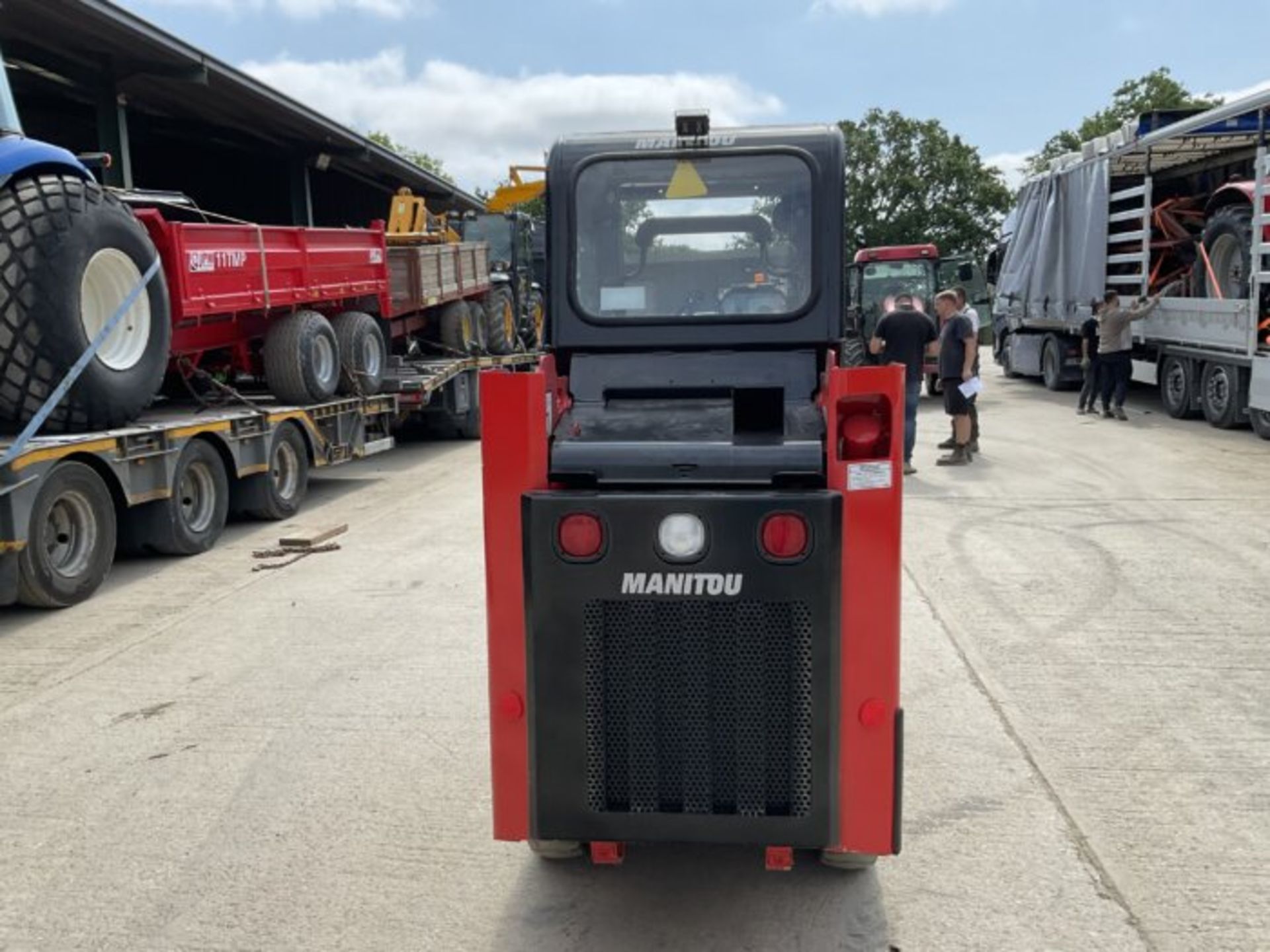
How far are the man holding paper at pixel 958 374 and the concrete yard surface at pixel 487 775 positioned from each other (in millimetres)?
3677

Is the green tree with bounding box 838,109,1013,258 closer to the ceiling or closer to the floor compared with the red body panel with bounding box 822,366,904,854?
closer to the ceiling

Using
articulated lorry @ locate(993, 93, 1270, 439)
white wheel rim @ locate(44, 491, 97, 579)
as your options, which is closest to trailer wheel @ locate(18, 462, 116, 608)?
white wheel rim @ locate(44, 491, 97, 579)

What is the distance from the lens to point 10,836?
159 inches

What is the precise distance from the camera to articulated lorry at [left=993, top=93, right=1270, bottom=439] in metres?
13.3

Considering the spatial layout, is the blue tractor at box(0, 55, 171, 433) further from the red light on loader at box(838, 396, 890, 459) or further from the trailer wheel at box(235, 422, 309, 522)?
the red light on loader at box(838, 396, 890, 459)

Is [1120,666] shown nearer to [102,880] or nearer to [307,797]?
[307,797]

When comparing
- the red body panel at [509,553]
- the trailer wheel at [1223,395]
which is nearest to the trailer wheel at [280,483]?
the red body panel at [509,553]

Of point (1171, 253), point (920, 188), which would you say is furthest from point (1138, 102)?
point (1171, 253)

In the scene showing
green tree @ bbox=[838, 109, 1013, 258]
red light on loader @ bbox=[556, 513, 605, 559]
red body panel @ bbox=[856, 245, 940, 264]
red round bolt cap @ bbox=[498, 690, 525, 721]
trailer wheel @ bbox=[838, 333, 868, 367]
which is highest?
green tree @ bbox=[838, 109, 1013, 258]

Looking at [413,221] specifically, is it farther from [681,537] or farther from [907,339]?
[681,537]

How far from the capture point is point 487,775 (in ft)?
14.6

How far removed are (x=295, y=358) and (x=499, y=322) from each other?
7.30 m

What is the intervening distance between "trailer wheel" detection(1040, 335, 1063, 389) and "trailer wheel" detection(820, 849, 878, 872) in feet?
60.8

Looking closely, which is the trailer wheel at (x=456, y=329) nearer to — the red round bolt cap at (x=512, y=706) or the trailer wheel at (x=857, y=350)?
the trailer wheel at (x=857, y=350)
